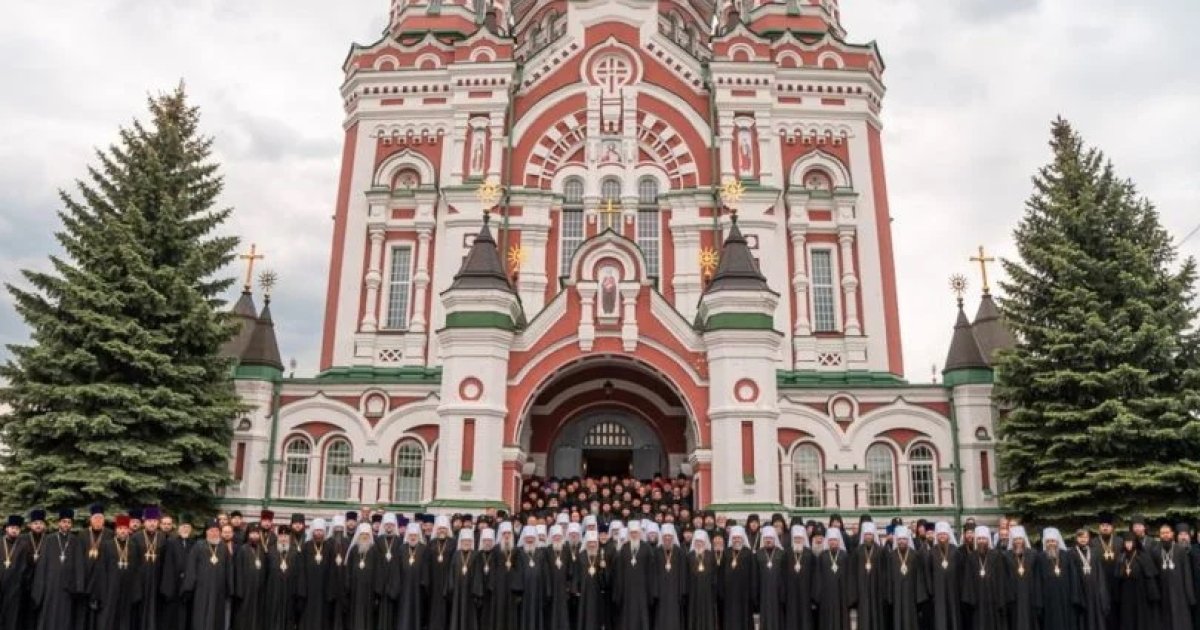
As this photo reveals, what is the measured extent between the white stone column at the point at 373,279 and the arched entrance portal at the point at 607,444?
5.98 metres

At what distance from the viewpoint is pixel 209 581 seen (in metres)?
11.3

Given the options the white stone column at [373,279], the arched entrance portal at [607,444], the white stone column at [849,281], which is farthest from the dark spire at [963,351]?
the white stone column at [373,279]

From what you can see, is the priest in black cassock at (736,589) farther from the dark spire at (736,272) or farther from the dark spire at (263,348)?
the dark spire at (263,348)

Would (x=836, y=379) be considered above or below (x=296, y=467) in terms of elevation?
above

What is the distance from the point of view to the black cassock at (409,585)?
1189 cm

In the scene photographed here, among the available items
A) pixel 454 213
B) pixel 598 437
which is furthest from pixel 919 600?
pixel 454 213

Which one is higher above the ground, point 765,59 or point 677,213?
point 765,59

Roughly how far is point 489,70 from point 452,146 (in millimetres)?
2298

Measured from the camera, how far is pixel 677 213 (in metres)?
23.7

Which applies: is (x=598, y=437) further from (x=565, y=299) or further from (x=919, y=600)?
(x=919, y=600)

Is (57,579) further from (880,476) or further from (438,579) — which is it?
(880,476)

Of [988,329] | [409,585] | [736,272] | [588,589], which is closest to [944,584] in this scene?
[588,589]

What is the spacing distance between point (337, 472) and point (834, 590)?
499 inches

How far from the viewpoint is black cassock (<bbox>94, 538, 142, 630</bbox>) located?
10.9 m
